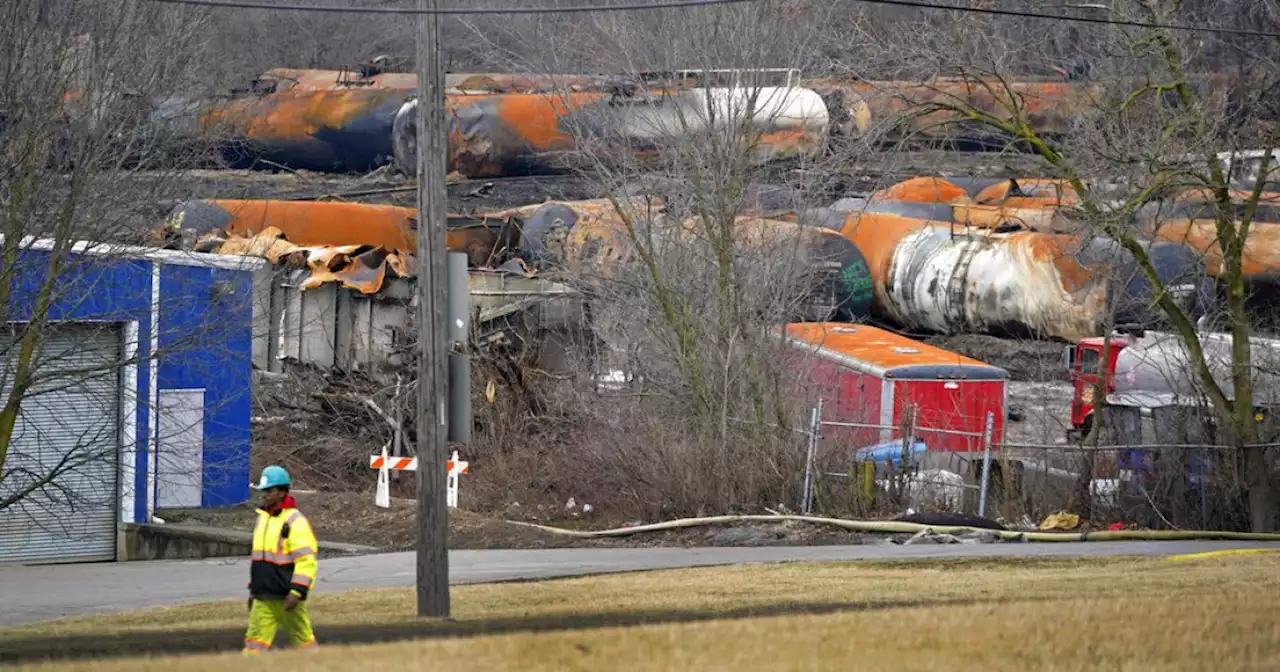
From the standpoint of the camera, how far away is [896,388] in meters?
26.9

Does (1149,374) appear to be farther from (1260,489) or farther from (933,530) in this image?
(933,530)

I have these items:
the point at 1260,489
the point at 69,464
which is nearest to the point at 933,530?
the point at 1260,489

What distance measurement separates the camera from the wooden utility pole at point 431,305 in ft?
44.3

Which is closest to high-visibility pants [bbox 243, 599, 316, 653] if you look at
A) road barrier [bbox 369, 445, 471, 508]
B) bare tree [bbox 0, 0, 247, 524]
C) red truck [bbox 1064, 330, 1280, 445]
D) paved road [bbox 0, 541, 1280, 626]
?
paved road [bbox 0, 541, 1280, 626]

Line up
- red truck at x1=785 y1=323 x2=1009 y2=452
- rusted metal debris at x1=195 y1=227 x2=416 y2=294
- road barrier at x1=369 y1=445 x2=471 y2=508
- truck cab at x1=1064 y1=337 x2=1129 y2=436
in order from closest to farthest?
road barrier at x1=369 y1=445 x2=471 y2=508
red truck at x1=785 y1=323 x2=1009 y2=452
truck cab at x1=1064 y1=337 x2=1129 y2=436
rusted metal debris at x1=195 y1=227 x2=416 y2=294

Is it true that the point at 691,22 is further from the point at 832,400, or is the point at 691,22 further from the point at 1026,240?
the point at 1026,240

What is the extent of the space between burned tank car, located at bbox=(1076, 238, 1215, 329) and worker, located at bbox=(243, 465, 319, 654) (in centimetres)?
1756

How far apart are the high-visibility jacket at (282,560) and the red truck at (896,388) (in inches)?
660

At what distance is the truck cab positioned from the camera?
93.6 ft

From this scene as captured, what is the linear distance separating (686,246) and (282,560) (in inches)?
710

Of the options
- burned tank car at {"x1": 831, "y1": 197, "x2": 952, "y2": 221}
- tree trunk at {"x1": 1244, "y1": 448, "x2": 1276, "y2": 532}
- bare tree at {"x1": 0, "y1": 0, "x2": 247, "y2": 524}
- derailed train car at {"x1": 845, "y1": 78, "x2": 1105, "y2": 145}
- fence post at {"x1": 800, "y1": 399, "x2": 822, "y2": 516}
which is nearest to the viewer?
bare tree at {"x1": 0, "y1": 0, "x2": 247, "y2": 524}

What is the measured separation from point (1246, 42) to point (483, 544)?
2016 cm

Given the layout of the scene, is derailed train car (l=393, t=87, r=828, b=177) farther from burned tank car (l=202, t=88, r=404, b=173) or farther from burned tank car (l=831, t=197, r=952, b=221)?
burned tank car (l=831, t=197, r=952, b=221)

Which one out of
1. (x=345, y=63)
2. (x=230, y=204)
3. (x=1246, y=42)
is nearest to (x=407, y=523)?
(x=230, y=204)
